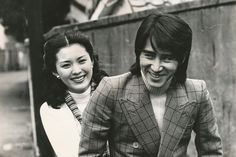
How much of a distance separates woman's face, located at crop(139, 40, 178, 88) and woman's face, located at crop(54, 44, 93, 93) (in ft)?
2.62

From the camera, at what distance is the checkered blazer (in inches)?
99.1

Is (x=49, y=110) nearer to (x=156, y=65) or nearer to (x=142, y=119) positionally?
(x=142, y=119)

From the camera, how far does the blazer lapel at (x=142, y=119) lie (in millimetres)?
2520

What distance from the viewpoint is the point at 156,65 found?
242 cm

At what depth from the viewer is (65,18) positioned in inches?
327

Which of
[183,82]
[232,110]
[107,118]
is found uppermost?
[183,82]

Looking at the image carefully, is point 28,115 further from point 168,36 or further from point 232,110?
point 168,36

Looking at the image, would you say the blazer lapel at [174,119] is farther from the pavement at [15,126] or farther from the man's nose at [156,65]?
the pavement at [15,126]

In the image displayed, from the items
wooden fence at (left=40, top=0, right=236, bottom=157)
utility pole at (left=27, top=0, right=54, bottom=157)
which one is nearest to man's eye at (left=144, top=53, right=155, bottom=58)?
wooden fence at (left=40, top=0, right=236, bottom=157)

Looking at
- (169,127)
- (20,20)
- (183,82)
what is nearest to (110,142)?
(169,127)

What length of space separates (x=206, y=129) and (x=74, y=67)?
1033 millimetres

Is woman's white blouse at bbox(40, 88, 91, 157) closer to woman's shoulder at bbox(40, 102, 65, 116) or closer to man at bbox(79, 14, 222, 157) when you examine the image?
woman's shoulder at bbox(40, 102, 65, 116)

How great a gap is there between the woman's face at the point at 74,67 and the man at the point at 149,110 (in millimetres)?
678

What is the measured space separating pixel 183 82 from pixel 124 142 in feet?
1.49
